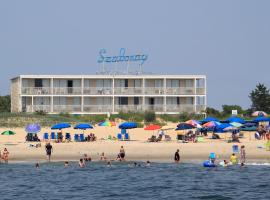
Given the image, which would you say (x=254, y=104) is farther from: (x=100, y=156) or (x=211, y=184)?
(x=211, y=184)

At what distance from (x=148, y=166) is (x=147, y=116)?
26.0 m

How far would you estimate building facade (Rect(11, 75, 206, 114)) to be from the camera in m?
78.2

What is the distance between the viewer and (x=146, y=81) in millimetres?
79812

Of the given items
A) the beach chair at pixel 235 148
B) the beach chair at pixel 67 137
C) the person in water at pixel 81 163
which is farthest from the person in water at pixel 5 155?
the beach chair at pixel 235 148

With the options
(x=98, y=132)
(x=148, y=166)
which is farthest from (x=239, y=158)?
(x=98, y=132)

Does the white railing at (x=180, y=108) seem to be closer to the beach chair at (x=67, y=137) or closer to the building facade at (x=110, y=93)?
the building facade at (x=110, y=93)

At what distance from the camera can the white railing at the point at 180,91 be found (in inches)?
3104

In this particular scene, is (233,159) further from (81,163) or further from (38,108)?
(38,108)

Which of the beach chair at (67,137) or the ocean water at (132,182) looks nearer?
the ocean water at (132,182)

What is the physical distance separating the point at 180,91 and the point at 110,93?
6863 mm

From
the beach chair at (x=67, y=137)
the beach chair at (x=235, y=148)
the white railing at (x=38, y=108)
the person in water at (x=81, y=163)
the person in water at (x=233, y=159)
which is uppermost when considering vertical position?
the white railing at (x=38, y=108)

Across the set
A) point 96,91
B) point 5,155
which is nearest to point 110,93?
point 96,91

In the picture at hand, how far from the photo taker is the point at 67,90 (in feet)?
259

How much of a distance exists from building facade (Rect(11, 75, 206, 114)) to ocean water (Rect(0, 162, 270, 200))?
32.5 m
